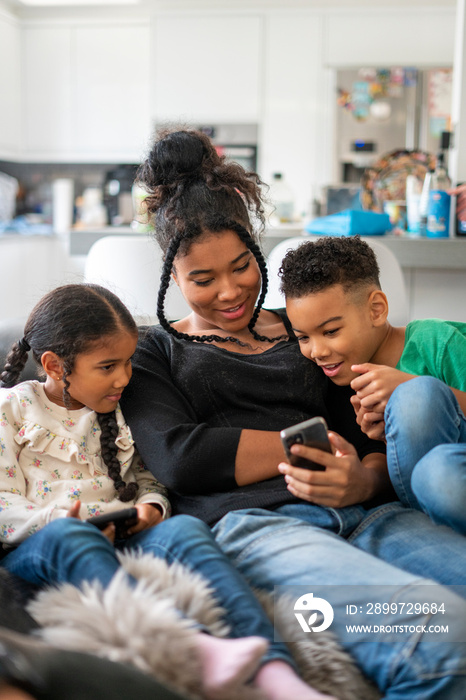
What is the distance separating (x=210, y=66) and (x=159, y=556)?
438 centimetres

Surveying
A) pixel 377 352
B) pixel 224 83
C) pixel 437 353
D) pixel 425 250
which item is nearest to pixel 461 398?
pixel 437 353

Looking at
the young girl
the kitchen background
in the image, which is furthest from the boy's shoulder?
the kitchen background

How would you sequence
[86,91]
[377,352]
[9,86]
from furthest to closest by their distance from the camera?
[86,91] → [9,86] → [377,352]

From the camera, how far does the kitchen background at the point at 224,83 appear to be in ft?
15.1

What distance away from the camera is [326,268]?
4.14ft

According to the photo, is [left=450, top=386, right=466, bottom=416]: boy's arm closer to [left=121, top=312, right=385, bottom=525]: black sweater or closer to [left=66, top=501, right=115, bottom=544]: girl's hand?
[left=121, top=312, right=385, bottom=525]: black sweater

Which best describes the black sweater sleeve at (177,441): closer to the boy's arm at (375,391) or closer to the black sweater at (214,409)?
the black sweater at (214,409)

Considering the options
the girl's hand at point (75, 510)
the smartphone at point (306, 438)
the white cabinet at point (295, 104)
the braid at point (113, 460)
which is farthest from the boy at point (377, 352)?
the white cabinet at point (295, 104)

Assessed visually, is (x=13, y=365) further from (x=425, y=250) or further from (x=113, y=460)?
(x=425, y=250)

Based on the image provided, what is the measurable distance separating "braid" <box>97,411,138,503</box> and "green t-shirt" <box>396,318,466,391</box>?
20.8 inches

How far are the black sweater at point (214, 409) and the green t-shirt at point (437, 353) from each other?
0.47 ft

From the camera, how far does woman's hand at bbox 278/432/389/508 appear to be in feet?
3.50

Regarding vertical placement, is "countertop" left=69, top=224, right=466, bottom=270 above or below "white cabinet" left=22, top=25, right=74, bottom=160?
below

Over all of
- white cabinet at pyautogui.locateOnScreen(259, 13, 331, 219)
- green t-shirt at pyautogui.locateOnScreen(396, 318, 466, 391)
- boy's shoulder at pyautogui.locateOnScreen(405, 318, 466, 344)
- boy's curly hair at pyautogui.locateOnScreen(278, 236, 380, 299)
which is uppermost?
white cabinet at pyautogui.locateOnScreen(259, 13, 331, 219)
